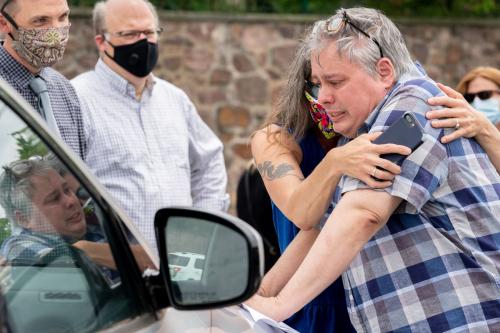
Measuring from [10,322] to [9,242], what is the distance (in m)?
0.19

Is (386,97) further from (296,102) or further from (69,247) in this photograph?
(69,247)

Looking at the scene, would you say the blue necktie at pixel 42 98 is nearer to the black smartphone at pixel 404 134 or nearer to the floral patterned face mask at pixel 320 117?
the floral patterned face mask at pixel 320 117

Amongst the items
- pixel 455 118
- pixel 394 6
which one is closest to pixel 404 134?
pixel 455 118

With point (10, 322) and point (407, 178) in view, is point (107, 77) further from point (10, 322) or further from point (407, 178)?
point (10, 322)

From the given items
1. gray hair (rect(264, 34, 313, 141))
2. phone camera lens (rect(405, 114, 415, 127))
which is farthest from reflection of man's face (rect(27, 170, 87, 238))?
A: gray hair (rect(264, 34, 313, 141))

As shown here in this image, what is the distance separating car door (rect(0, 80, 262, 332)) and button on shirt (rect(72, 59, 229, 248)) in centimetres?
244

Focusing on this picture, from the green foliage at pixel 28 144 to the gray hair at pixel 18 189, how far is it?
0.05ft

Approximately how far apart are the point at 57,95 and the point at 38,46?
0.67 ft

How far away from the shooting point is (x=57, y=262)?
210cm

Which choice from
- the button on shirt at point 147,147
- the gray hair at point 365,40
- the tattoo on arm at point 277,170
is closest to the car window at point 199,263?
the gray hair at point 365,40

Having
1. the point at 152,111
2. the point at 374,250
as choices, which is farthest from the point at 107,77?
the point at 374,250

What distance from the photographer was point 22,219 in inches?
81.7

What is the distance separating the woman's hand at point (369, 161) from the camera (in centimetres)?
264

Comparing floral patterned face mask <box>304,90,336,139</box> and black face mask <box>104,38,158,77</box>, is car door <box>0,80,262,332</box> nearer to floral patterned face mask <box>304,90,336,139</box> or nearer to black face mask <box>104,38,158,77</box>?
floral patterned face mask <box>304,90,336,139</box>
